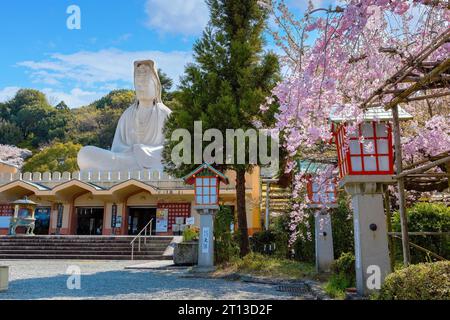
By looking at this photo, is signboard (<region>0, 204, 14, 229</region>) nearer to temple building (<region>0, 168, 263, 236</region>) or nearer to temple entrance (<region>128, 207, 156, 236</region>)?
temple building (<region>0, 168, 263, 236</region>)

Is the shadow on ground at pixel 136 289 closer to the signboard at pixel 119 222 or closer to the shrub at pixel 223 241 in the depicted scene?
the shrub at pixel 223 241

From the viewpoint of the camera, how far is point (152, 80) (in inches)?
987

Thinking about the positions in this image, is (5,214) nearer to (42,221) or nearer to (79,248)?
(42,221)

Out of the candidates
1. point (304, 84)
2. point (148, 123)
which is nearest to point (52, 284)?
point (304, 84)

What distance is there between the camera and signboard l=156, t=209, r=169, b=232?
70.1 ft

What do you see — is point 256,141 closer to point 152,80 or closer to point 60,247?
point 60,247

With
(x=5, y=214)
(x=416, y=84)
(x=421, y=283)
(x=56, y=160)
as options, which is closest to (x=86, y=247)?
(x=5, y=214)

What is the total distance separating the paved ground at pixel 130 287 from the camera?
22.9 feet

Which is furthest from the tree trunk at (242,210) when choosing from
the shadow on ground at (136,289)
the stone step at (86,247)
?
the stone step at (86,247)

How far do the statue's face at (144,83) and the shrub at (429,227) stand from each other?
1987 cm

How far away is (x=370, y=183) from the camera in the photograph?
246 inches

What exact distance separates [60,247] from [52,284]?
8.91m

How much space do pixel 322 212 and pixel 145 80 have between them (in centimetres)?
1772

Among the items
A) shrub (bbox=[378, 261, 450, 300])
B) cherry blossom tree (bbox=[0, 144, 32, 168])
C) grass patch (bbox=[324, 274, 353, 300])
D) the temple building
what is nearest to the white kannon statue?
the temple building
